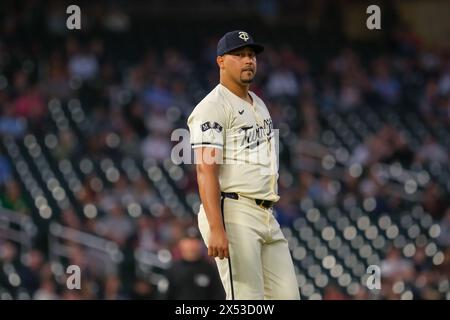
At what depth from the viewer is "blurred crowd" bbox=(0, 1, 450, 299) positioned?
13492mm

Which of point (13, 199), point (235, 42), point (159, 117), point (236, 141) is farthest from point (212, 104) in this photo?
point (159, 117)

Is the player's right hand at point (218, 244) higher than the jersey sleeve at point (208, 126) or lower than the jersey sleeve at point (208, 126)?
lower

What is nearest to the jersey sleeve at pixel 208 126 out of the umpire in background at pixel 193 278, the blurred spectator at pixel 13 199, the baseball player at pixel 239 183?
the baseball player at pixel 239 183

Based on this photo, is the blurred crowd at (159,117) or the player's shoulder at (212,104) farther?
the blurred crowd at (159,117)

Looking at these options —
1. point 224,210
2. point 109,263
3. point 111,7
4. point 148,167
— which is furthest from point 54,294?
point 111,7

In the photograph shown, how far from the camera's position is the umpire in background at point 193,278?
10203 mm

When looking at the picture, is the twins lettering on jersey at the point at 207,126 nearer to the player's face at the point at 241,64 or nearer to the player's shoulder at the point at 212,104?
the player's shoulder at the point at 212,104

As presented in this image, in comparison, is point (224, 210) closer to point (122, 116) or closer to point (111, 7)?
point (122, 116)

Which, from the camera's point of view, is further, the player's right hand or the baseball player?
the baseball player

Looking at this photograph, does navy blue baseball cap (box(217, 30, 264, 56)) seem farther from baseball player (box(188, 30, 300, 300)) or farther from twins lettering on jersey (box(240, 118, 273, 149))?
twins lettering on jersey (box(240, 118, 273, 149))

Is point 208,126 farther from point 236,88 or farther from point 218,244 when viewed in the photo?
point 218,244

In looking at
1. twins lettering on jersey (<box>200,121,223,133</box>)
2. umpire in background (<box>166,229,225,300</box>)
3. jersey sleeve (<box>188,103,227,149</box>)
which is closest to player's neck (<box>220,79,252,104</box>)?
jersey sleeve (<box>188,103,227,149</box>)

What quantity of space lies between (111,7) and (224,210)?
55.5 feet

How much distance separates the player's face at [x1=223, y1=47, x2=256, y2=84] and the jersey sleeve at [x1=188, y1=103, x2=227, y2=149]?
0.84 ft
